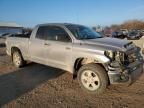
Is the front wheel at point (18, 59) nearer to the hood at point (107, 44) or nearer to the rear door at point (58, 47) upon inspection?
the rear door at point (58, 47)

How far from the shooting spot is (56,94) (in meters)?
5.52

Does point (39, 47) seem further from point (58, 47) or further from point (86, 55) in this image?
point (86, 55)

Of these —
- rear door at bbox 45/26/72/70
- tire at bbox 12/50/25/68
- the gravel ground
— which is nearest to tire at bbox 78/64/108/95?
the gravel ground

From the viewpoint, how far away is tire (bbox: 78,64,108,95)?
528cm

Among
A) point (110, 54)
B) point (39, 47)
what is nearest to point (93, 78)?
point (110, 54)

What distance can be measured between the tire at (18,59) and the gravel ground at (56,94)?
1086 millimetres

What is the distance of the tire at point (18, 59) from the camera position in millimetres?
8500

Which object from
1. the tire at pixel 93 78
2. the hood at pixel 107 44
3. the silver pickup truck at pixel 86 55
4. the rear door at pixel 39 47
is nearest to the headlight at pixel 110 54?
the silver pickup truck at pixel 86 55

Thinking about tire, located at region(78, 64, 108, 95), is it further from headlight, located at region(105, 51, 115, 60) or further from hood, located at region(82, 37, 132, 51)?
hood, located at region(82, 37, 132, 51)

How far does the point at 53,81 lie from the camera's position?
6.74m

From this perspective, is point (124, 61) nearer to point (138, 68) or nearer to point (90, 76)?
point (138, 68)

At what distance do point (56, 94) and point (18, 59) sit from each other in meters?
3.67

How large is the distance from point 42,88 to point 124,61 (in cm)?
241

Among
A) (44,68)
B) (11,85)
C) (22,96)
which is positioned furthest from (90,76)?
(44,68)
